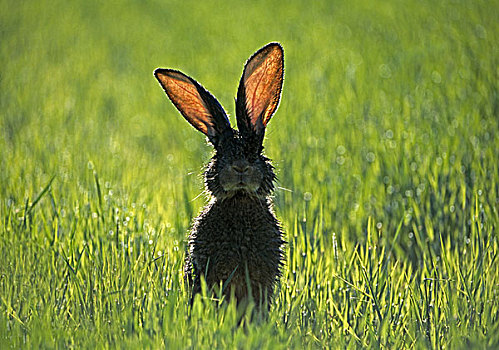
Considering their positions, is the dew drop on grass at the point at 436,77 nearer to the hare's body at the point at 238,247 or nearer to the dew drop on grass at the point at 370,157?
the dew drop on grass at the point at 370,157

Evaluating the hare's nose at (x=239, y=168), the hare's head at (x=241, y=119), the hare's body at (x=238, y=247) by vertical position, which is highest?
the hare's head at (x=241, y=119)

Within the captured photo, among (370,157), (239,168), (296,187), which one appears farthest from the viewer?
(370,157)

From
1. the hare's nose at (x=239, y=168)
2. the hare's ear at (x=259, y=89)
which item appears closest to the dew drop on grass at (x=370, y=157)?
the hare's ear at (x=259, y=89)

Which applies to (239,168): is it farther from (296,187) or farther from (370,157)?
(370,157)

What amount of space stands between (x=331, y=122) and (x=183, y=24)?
26.1 feet

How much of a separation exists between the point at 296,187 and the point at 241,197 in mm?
1960

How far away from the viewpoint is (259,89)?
288 cm

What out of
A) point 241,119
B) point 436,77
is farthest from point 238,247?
point 436,77

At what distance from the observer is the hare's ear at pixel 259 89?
9.11ft

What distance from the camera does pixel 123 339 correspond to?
2645mm

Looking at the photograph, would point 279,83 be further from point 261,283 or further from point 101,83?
point 101,83

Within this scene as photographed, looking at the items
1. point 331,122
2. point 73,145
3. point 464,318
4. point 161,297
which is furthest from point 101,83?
point 464,318

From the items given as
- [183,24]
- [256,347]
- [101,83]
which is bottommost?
[256,347]

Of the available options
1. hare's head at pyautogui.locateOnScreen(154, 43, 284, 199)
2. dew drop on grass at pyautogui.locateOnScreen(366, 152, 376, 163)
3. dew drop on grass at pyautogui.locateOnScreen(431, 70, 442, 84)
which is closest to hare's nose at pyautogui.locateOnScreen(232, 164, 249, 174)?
hare's head at pyautogui.locateOnScreen(154, 43, 284, 199)
